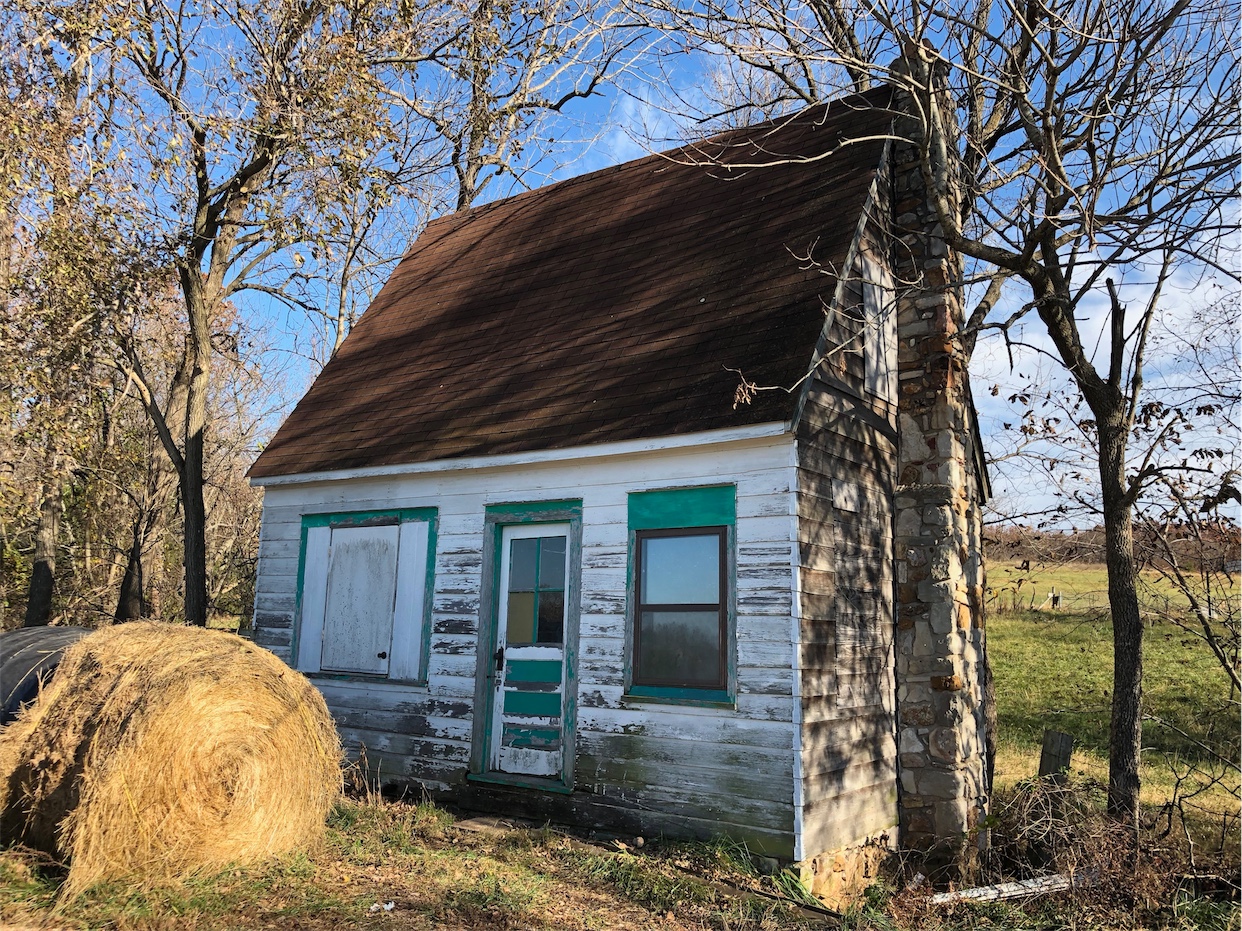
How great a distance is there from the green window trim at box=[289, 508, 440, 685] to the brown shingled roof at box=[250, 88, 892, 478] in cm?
51

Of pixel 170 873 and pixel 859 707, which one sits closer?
pixel 170 873

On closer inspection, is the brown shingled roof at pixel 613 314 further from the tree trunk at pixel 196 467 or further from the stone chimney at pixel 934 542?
the tree trunk at pixel 196 467

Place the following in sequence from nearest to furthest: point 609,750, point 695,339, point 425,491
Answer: point 609,750 < point 695,339 < point 425,491

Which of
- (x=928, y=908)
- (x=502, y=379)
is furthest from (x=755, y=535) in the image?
(x=502, y=379)

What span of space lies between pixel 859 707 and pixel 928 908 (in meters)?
1.45

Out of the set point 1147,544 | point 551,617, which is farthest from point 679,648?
point 1147,544

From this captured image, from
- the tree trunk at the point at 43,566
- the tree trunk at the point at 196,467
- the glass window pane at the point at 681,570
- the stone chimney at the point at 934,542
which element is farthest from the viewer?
the tree trunk at the point at 43,566

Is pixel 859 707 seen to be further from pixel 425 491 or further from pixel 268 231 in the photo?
pixel 268 231

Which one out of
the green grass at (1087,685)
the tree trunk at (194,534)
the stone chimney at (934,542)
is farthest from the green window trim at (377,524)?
the green grass at (1087,685)

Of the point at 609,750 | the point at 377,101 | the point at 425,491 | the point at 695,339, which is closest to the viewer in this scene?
the point at 609,750

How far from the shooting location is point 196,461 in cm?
1179

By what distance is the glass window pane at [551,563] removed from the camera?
7832 mm

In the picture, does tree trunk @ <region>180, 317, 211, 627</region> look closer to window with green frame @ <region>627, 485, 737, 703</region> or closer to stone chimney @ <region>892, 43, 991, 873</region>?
window with green frame @ <region>627, 485, 737, 703</region>

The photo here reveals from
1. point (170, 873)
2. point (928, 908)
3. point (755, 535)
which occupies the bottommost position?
point (928, 908)
